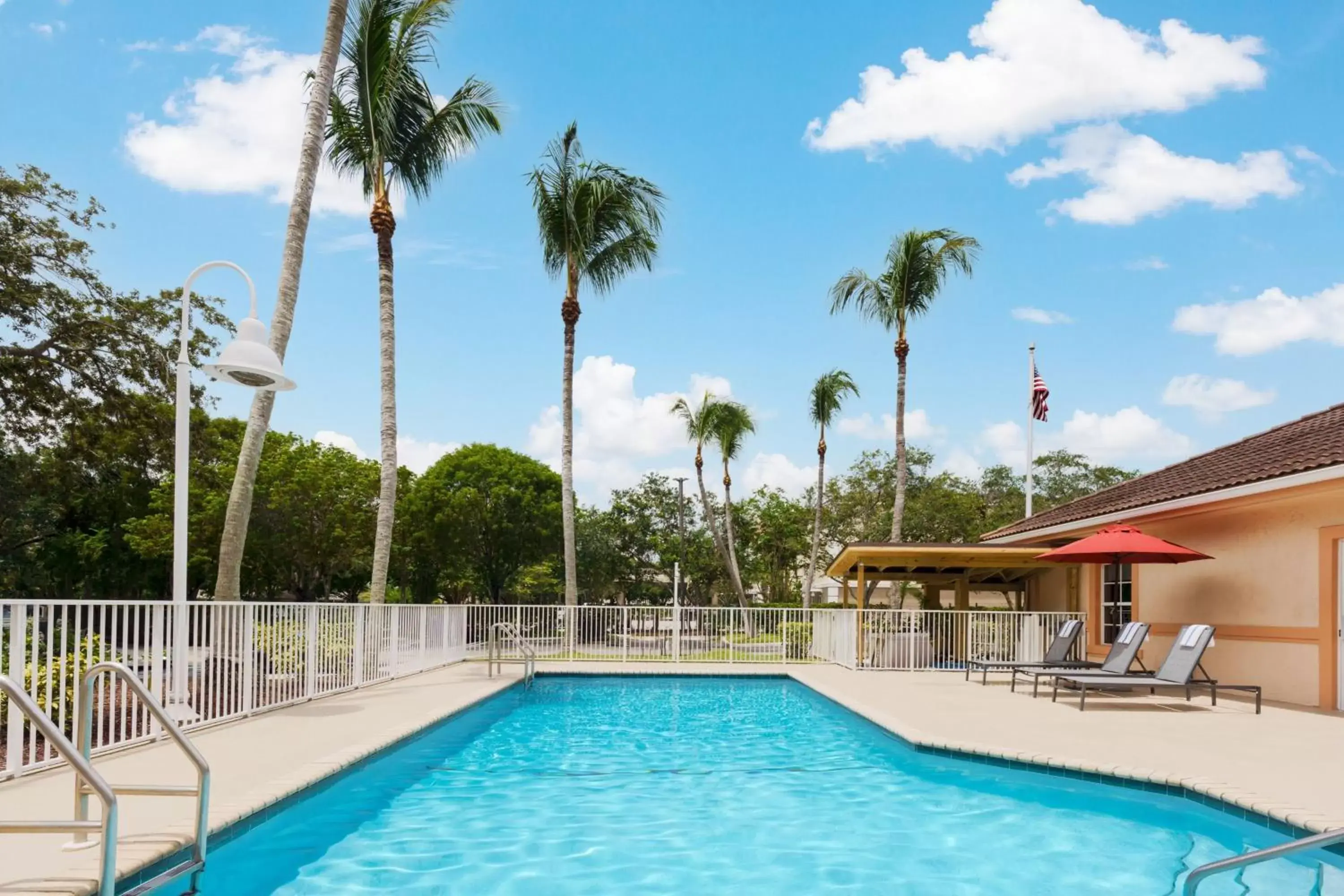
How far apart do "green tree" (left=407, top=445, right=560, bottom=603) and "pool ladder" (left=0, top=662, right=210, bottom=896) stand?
28900mm

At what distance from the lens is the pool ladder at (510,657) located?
14.8m

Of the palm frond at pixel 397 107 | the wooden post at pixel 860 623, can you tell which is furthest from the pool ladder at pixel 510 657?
the palm frond at pixel 397 107

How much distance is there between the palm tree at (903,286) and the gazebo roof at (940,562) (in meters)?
3.58

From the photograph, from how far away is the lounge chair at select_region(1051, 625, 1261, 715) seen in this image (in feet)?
36.6

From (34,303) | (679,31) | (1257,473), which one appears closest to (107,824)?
(1257,473)

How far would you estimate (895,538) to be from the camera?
22734 mm

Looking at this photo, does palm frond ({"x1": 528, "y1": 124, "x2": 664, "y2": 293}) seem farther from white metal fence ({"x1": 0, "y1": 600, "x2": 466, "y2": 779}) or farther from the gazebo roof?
white metal fence ({"x1": 0, "y1": 600, "x2": 466, "y2": 779})

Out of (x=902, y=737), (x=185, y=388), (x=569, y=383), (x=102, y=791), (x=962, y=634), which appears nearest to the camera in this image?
(x=102, y=791)

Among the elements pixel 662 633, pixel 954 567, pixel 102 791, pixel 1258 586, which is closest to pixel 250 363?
pixel 102 791

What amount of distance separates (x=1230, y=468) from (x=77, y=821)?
1476 cm

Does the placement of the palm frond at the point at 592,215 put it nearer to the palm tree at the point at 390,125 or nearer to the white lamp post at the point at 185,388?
Answer: the palm tree at the point at 390,125

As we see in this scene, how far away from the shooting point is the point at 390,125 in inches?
629

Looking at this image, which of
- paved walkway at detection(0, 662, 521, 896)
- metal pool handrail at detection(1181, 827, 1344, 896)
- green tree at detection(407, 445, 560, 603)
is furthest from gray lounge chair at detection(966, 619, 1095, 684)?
green tree at detection(407, 445, 560, 603)

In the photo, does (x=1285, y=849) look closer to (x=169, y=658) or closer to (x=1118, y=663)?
(x=169, y=658)
